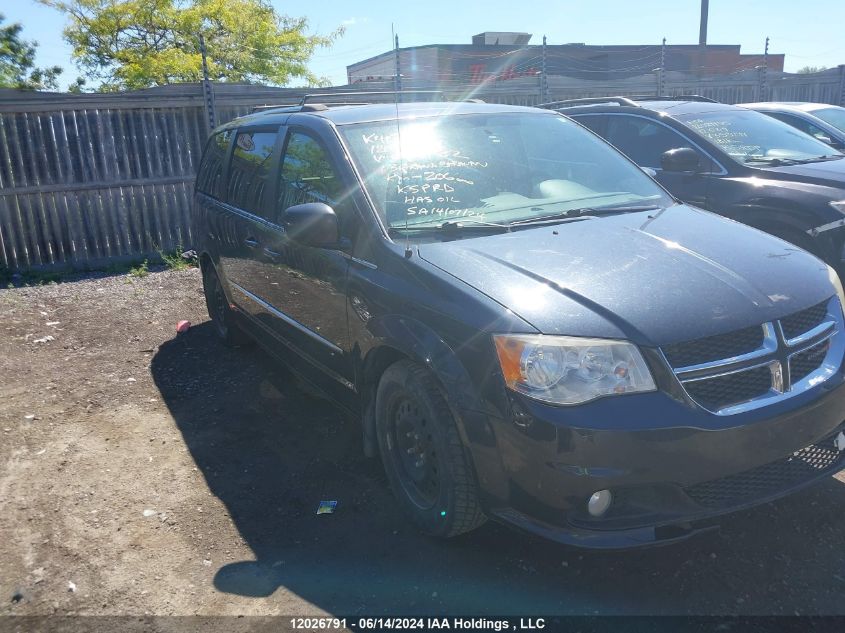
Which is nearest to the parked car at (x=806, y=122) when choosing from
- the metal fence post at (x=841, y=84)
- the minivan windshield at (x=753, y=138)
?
the minivan windshield at (x=753, y=138)

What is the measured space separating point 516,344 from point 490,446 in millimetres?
408

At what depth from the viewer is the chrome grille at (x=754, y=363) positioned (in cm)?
271

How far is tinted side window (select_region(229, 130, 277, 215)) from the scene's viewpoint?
187 inches

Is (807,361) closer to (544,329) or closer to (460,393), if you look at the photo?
(544,329)

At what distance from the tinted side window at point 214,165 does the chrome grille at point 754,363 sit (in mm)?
4019

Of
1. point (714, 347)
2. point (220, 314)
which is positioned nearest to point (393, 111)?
point (714, 347)

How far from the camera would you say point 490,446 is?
2.80 metres

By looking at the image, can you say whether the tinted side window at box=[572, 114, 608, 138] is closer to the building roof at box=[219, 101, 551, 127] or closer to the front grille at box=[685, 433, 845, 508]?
the building roof at box=[219, 101, 551, 127]

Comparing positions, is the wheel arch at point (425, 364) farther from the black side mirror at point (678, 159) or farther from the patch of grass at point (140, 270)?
the patch of grass at point (140, 270)

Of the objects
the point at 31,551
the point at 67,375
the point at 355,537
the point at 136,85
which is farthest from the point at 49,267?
the point at 136,85

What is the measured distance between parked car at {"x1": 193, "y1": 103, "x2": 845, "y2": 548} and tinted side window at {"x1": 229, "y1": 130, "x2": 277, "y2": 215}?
1.19 feet

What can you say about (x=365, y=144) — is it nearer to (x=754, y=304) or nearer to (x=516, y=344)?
(x=516, y=344)

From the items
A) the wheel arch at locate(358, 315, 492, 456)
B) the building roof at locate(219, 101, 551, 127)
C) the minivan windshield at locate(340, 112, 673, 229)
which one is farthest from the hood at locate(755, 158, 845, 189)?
the wheel arch at locate(358, 315, 492, 456)

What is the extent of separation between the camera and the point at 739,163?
6.34 metres
